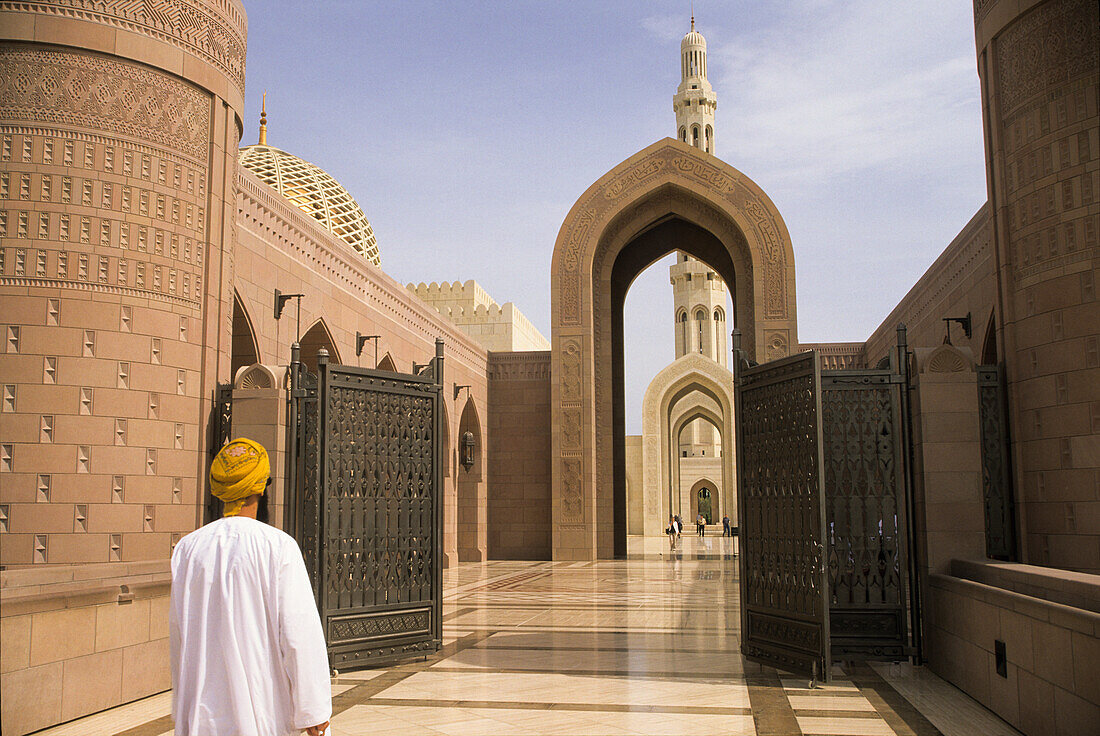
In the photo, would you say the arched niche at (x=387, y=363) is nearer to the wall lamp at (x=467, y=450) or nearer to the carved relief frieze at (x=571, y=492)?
the wall lamp at (x=467, y=450)

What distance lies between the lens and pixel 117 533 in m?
5.59

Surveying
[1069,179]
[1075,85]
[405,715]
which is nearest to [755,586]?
[405,715]

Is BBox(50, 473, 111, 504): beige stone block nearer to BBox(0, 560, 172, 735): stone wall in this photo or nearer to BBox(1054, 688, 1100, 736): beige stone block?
BBox(0, 560, 172, 735): stone wall

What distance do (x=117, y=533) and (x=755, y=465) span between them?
154 inches

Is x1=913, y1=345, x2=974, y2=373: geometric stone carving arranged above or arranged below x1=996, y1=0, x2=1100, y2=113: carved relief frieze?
below

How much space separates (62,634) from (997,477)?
542 centimetres

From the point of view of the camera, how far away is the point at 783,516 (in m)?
5.55

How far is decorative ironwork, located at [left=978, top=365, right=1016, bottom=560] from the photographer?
6016 millimetres

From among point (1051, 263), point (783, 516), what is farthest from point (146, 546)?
point (1051, 263)

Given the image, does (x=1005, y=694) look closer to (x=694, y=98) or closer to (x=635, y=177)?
(x=635, y=177)

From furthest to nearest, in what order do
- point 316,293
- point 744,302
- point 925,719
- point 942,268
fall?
point 744,302, point 942,268, point 316,293, point 925,719

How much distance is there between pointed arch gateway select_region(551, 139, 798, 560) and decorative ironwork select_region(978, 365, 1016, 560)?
866 cm

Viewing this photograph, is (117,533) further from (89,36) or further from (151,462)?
(89,36)

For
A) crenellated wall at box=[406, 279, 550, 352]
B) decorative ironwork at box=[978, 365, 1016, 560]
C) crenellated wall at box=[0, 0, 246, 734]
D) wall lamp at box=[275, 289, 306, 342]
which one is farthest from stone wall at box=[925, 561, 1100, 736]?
crenellated wall at box=[406, 279, 550, 352]
